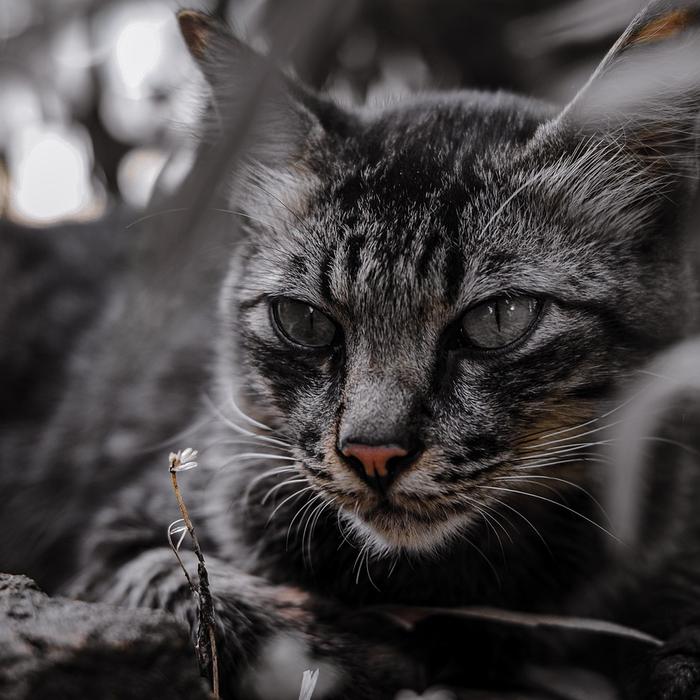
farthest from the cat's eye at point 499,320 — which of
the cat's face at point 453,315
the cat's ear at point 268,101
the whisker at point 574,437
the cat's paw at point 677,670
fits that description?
the cat's paw at point 677,670

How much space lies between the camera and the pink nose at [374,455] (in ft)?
4.40

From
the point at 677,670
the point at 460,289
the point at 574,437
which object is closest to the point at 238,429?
the point at 460,289

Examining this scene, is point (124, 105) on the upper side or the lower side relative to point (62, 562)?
upper

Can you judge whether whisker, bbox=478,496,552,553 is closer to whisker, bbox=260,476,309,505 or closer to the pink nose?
the pink nose

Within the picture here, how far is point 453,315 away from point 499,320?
8 cm

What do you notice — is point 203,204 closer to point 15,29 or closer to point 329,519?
point 329,519

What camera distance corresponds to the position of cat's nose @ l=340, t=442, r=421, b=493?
1343 millimetres

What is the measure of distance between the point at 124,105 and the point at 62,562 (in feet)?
5.31

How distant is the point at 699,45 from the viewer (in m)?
1.35

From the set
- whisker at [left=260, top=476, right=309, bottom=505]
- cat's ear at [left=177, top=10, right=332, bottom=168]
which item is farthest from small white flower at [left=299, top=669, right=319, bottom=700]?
cat's ear at [left=177, top=10, right=332, bottom=168]

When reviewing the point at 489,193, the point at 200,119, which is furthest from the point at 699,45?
the point at 200,119

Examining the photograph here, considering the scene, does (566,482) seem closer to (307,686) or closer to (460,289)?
(460,289)

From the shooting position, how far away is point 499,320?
148 cm

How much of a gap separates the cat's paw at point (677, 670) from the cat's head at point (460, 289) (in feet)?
1.13
